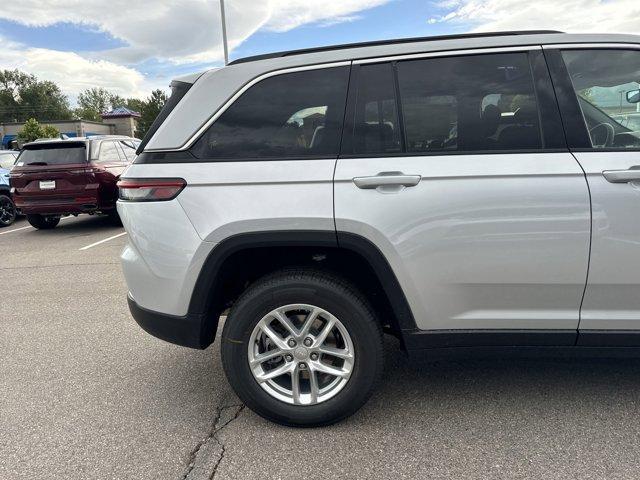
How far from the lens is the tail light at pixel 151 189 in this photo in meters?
2.41

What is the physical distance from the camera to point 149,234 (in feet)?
8.08

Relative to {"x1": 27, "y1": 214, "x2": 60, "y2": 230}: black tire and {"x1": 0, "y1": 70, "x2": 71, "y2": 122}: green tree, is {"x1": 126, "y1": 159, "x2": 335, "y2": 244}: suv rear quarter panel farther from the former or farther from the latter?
{"x1": 0, "y1": 70, "x2": 71, "y2": 122}: green tree

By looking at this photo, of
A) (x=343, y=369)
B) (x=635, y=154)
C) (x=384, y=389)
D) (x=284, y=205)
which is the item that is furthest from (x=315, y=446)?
(x=635, y=154)

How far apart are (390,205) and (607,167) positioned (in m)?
1.01

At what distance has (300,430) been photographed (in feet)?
8.28

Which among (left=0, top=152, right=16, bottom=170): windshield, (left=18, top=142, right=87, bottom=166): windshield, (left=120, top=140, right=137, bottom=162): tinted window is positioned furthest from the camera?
(left=0, top=152, right=16, bottom=170): windshield

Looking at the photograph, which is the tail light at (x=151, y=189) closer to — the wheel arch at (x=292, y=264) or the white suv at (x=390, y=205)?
the white suv at (x=390, y=205)

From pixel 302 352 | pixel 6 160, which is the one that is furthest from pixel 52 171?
pixel 302 352

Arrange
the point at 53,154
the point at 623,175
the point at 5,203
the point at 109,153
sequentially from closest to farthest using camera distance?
the point at 623,175 → the point at 53,154 → the point at 109,153 → the point at 5,203

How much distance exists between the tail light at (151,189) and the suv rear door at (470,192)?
32.0 inches

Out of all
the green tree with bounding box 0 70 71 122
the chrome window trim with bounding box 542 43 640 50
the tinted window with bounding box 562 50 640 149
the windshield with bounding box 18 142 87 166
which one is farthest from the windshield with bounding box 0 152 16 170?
the green tree with bounding box 0 70 71 122

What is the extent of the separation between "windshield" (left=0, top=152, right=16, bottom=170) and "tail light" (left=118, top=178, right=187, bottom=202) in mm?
10096

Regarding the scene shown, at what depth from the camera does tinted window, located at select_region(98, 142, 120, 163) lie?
895 cm

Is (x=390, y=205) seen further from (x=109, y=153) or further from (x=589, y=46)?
(x=109, y=153)
